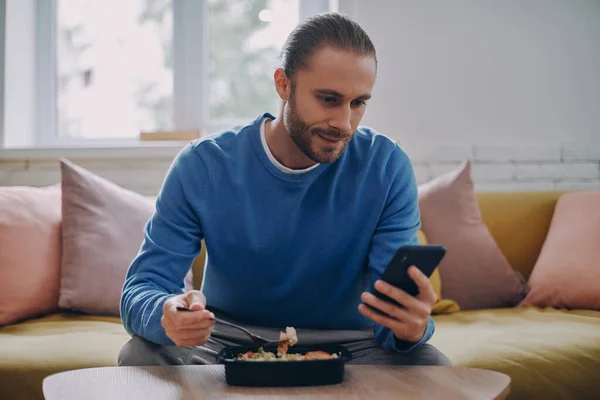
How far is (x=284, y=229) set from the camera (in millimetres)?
1543

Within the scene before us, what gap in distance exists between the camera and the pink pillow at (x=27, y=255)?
6.71ft

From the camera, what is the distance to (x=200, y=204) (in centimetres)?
155

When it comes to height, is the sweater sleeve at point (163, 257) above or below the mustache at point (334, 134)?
below

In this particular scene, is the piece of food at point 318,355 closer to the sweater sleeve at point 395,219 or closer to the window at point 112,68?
the sweater sleeve at point 395,219

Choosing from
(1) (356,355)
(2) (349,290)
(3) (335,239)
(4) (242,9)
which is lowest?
(1) (356,355)

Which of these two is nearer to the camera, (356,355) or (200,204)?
(356,355)

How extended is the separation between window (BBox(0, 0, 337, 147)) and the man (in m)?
1.49

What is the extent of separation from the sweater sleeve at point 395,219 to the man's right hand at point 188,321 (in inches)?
16.0

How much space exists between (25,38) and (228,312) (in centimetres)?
196

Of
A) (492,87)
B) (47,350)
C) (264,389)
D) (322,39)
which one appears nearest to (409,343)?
(264,389)

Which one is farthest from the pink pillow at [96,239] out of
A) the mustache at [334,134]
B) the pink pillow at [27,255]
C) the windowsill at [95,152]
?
the mustache at [334,134]

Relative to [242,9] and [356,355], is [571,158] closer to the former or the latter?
[242,9]

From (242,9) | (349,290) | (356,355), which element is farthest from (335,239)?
(242,9)

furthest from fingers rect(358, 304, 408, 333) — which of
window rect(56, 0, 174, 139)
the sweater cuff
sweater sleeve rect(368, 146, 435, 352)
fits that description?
window rect(56, 0, 174, 139)
